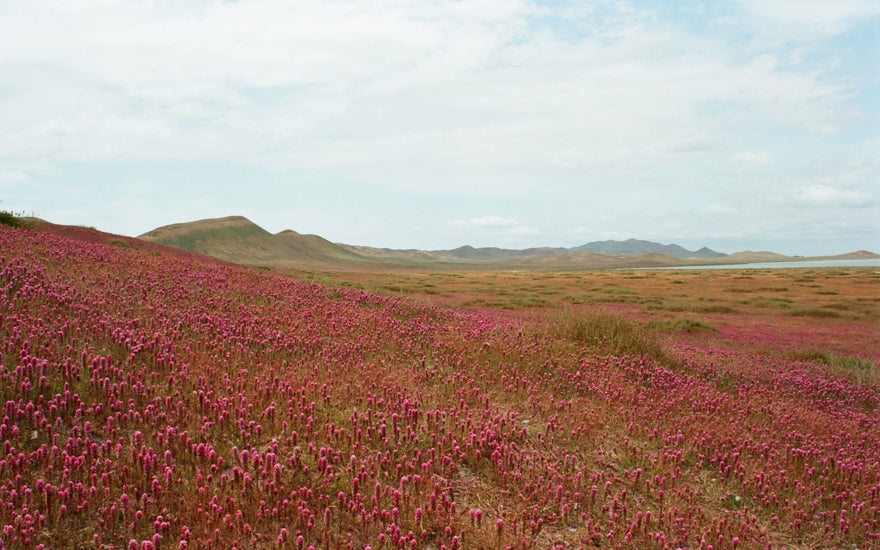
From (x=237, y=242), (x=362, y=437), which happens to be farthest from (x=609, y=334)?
(x=237, y=242)

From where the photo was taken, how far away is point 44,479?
4.41 metres

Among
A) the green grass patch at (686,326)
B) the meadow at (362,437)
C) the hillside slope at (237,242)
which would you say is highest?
the hillside slope at (237,242)

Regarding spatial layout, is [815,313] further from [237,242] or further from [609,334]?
[237,242]

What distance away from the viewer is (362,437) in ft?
19.4

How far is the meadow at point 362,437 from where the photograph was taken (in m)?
4.42

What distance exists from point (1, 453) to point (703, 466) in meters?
7.92

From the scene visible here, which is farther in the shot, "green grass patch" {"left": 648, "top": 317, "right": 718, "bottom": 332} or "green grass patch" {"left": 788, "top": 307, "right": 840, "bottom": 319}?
"green grass patch" {"left": 788, "top": 307, "right": 840, "bottom": 319}

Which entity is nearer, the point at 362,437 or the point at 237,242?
the point at 362,437

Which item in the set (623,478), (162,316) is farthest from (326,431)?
(162,316)

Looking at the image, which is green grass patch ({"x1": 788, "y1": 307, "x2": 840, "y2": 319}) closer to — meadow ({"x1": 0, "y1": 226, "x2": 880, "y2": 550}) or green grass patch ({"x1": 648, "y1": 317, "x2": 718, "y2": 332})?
green grass patch ({"x1": 648, "y1": 317, "x2": 718, "y2": 332})

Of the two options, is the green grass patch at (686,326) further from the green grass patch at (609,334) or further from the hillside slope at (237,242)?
the hillside slope at (237,242)

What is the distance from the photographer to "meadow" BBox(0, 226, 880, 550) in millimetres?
4418

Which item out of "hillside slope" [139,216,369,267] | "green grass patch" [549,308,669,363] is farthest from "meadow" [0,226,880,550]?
"hillside slope" [139,216,369,267]

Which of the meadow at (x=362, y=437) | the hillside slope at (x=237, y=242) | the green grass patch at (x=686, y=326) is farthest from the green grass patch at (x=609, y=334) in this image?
the hillside slope at (x=237, y=242)
